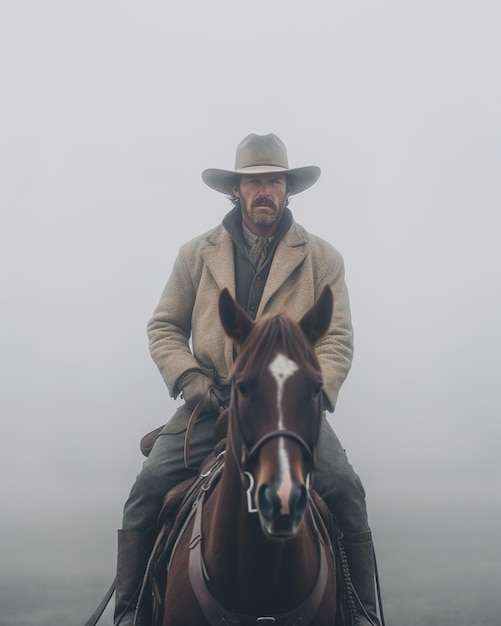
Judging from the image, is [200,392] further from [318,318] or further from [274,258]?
[318,318]

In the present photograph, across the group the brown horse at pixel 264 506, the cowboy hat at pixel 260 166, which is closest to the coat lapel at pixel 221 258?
the cowboy hat at pixel 260 166

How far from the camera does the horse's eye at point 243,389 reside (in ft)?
12.5

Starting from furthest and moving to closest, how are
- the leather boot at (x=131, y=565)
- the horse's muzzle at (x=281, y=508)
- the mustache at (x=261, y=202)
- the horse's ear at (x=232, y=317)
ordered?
the mustache at (x=261, y=202) → the leather boot at (x=131, y=565) → the horse's ear at (x=232, y=317) → the horse's muzzle at (x=281, y=508)

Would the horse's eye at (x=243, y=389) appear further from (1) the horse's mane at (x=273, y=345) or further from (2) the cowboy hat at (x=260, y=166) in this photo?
(2) the cowboy hat at (x=260, y=166)

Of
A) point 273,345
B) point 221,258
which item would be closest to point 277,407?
point 273,345

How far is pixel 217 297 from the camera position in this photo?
623 cm

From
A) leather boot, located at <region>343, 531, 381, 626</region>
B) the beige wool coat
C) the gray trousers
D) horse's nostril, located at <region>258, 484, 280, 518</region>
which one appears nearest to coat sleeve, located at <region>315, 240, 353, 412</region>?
the beige wool coat

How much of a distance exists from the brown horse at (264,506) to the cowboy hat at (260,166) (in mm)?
2748

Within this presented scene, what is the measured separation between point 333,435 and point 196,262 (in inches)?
76.8

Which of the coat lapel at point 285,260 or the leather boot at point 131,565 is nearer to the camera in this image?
the leather boot at point 131,565

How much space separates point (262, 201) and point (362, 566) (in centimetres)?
299

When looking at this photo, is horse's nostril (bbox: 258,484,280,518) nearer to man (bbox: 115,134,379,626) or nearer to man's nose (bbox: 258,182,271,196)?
man (bbox: 115,134,379,626)

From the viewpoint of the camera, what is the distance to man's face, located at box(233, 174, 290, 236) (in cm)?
627

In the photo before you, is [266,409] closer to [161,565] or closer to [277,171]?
[161,565]
